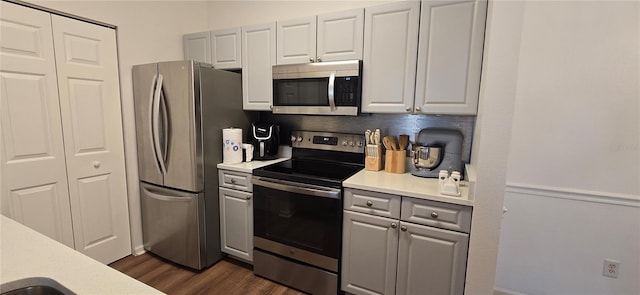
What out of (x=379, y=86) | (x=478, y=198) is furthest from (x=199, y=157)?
(x=478, y=198)

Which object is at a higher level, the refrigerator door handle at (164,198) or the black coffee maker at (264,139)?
Answer: the black coffee maker at (264,139)

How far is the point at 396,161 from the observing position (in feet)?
6.77

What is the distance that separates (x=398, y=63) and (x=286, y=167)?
1.16 m

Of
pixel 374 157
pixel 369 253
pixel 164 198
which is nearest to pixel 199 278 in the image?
pixel 164 198

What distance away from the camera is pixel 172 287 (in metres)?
2.10

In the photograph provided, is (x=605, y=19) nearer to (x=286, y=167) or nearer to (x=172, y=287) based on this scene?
(x=286, y=167)

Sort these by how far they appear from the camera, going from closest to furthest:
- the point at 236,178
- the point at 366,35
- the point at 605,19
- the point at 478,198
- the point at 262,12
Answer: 1. the point at 478,198
2. the point at 605,19
3. the point at 366,35
4. the point at 236,178
5. the point at 262,12

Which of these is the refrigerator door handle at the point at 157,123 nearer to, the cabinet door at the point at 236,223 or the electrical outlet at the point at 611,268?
the cabinet door at the point at 236,223

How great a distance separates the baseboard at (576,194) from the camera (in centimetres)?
167

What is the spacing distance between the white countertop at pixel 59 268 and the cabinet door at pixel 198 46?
6.44ft

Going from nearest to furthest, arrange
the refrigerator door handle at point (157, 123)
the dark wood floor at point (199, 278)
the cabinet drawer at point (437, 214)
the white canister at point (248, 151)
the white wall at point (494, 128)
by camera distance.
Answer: the white wall at point (494, 128) < the cabinet drawer at point (437, 214) < the dark wood floor at point (199, 278) < the refrigerator door handle at point (157, 123) < the white canister at point (248, 151)

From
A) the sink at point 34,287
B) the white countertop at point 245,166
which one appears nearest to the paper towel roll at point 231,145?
the white countertop at point 245,166

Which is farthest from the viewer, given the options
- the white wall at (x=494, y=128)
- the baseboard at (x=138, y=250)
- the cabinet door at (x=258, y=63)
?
the baseboard at (x=138, y=250)

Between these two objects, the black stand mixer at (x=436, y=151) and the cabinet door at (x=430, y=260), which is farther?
the black stand mixer at (x=436, y=151)
